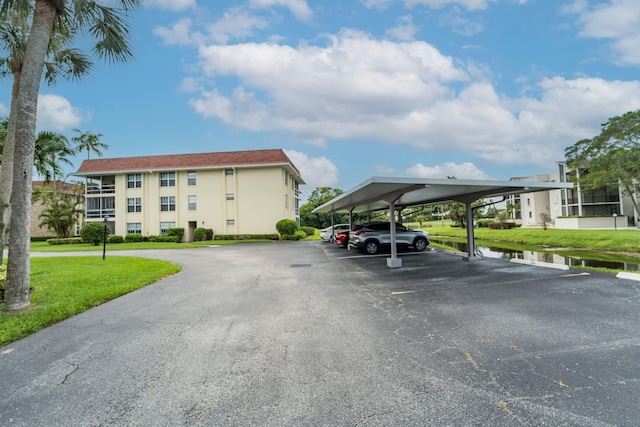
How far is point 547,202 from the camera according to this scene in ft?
141

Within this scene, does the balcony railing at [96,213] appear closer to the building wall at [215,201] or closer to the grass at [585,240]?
the building wall at [215,201]

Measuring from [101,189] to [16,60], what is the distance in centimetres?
2910

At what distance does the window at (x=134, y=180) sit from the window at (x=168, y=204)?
9.94ft

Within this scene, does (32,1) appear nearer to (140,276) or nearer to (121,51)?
(121,51)

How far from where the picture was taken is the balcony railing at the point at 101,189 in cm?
3231

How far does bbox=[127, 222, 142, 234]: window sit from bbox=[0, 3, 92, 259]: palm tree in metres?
23.6

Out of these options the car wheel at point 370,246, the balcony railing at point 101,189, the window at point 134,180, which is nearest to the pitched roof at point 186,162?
the window at point 134,180

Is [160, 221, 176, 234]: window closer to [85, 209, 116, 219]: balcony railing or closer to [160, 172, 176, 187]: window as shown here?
[160, 172, 176, 187]: window

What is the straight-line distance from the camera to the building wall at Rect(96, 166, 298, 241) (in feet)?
97.4

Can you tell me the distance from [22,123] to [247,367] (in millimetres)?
6362

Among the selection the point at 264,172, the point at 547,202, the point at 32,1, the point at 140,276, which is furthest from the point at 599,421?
the point at 547,202

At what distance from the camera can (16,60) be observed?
782 centimetres

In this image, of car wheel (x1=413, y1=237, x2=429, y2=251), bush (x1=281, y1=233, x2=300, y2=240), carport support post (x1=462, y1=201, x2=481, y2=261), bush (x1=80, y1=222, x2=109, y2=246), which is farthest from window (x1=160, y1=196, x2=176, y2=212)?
carport support post (x1=462, y1=201, x2=481, y2=261)

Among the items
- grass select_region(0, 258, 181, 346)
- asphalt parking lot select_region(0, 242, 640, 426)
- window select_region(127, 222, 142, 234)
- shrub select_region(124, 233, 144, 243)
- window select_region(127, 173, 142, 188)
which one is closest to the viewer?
asphalt parking lot select_region(0, 242, 640, 426)
